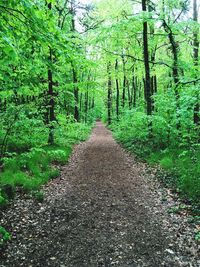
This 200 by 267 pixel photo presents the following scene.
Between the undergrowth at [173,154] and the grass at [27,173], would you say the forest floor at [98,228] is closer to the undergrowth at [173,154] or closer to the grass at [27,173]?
the grass at [27,173]

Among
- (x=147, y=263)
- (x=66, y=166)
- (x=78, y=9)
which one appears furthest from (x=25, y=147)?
(x=78, y=9)

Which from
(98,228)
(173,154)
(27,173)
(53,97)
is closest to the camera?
(98,228)

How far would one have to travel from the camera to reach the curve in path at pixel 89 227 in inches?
187

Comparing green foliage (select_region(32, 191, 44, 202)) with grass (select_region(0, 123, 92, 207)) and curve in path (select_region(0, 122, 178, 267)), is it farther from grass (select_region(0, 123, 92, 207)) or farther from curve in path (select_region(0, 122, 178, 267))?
curve in path (select_region(0, 122, 178, 267))

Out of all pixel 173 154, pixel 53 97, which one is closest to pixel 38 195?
pixel 53 97

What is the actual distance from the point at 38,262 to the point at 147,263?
1.96 m

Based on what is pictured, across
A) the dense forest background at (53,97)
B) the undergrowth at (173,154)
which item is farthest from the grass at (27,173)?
the undergrowth at (173,154)

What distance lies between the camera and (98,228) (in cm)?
585

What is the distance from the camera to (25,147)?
38.9 feet

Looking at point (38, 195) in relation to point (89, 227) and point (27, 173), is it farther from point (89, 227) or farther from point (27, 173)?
point (89, 227)

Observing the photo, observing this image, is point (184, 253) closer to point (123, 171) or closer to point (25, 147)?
point (123, 171)

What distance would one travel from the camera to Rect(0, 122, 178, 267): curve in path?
15.6ft

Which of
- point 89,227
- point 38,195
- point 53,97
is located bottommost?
point 89,227

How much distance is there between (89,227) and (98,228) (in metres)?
0.22
